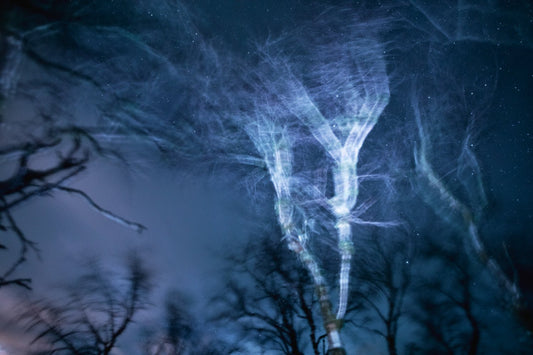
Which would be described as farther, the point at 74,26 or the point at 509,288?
the point at 509,288

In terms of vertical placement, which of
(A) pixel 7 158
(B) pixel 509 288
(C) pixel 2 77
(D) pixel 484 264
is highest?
(C) pixel 2 77

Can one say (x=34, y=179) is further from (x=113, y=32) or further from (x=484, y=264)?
(x=484, y=264)

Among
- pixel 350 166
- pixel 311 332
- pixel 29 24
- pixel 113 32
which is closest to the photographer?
pixel 29 24

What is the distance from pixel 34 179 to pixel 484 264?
1252 centimetres

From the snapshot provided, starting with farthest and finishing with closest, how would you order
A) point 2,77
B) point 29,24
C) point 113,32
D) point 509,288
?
point 509,288 → point 113,32 → point 29,24 → point 2,77

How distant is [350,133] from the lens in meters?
9.10

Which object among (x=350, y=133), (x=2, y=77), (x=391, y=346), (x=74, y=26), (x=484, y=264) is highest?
(x=74, y=26)

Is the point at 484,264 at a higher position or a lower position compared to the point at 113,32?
lower

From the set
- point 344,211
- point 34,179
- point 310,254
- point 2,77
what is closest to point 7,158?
point 34,179

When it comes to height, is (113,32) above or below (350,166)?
above

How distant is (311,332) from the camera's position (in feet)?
42.0

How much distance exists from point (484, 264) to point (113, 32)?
43.2ft

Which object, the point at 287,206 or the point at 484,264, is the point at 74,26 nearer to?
the point at 287,206

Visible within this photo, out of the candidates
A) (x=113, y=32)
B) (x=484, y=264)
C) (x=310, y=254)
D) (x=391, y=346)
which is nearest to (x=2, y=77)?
(x=113, y=32)
